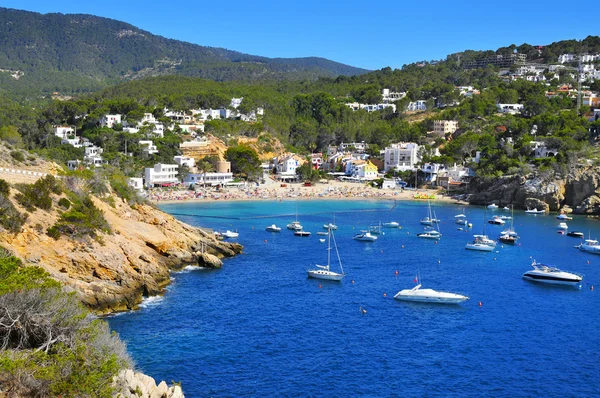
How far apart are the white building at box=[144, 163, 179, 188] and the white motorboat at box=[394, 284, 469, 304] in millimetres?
51372

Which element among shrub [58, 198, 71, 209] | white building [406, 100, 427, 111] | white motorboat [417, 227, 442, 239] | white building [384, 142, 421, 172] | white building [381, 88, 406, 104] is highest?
white building [381, 88, 406, 104]

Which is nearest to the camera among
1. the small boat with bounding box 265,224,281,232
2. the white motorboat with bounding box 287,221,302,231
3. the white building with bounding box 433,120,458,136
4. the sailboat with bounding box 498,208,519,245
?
the sailboat with bounding box 498,208,519,245

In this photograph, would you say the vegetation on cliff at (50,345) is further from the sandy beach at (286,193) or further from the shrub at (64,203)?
the sandy beach at (286,193)

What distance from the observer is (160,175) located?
79875 mm

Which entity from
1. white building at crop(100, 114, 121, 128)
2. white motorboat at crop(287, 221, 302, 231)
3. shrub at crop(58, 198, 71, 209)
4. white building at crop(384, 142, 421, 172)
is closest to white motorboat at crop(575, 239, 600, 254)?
white motorboat at crop(287, 221, 302, 231)

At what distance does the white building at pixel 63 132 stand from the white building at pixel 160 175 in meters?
16.2

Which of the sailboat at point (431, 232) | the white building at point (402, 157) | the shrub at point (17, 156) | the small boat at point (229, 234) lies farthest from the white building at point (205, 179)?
the shrub at point (17, 156)

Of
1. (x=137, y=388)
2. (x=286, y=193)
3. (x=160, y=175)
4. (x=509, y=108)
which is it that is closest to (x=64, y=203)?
(x=137, y=388)

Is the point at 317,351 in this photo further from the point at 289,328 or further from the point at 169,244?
the point at 169,244

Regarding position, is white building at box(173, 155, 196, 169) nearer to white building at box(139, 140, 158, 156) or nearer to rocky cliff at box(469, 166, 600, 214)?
white building at box(139, 140, 158, 156)

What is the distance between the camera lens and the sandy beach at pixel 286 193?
247 ft

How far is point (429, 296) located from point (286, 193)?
161ft

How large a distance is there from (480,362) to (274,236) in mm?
29237

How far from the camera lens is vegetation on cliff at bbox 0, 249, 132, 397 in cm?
1554
